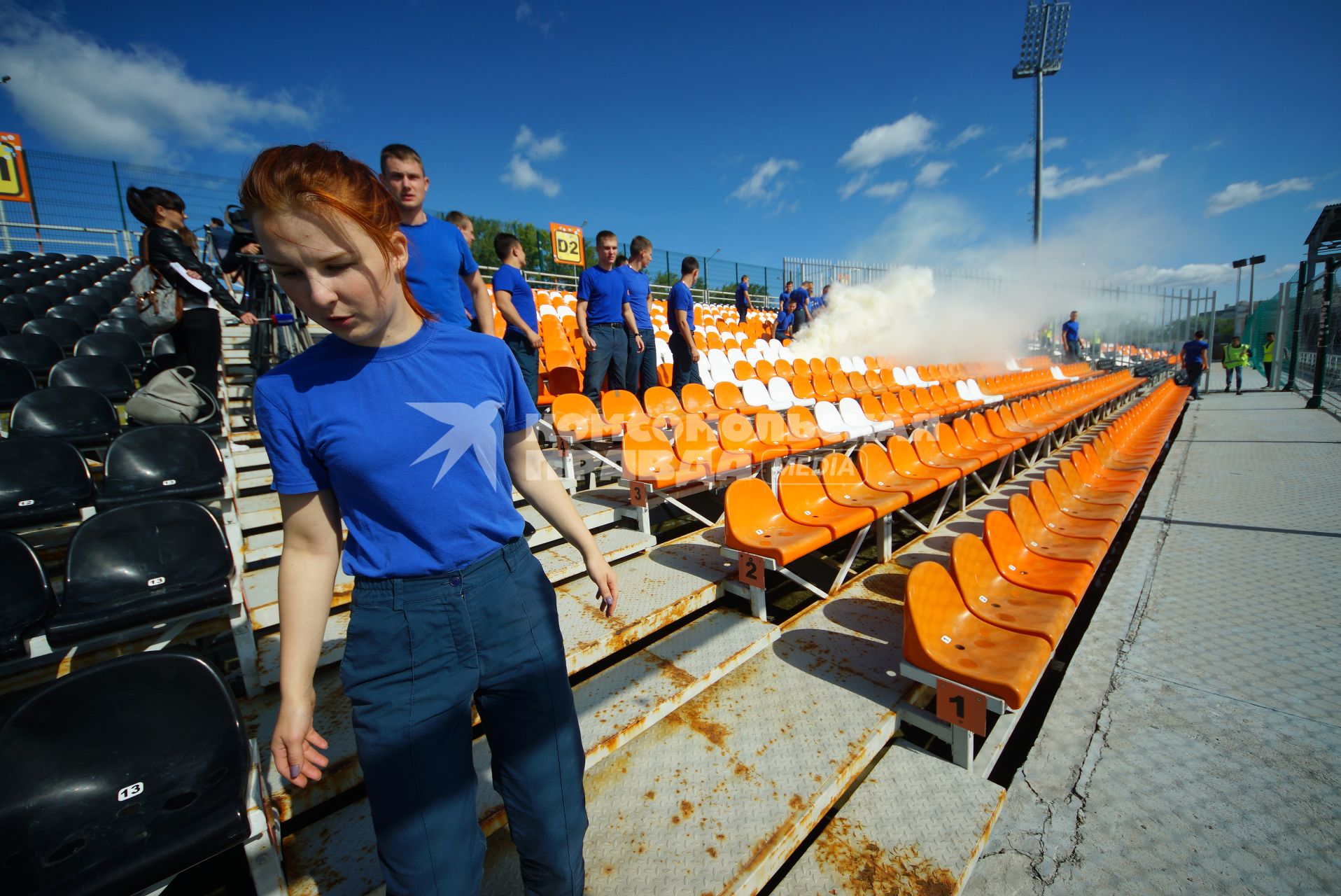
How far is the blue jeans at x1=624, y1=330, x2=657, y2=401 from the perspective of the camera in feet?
18.1

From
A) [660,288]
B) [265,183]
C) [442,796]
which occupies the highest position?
[660,288]

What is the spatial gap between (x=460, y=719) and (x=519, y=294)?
4095mm

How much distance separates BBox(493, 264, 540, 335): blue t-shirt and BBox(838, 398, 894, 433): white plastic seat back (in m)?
3.59

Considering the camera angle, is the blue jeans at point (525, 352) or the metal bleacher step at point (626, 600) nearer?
the metal bleacher step at point (626, 600)

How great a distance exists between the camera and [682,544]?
3506 millimetres

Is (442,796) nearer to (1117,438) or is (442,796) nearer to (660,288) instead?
(1117,438)

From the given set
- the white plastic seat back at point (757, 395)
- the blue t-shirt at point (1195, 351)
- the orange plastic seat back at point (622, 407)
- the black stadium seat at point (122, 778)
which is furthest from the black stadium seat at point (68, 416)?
the blue t-shirt at point (1195, 351)

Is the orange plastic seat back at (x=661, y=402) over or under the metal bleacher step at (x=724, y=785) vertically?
over

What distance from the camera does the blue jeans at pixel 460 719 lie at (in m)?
0.96

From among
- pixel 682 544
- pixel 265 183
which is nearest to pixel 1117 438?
pixel 682 544

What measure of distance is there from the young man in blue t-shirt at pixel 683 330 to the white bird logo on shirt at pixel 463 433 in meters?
4.87

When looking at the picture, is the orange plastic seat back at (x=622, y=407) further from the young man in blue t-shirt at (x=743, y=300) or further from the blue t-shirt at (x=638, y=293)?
the young man in blue t-shirt at (x=743, y=300)

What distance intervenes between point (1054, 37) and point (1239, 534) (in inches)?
1238

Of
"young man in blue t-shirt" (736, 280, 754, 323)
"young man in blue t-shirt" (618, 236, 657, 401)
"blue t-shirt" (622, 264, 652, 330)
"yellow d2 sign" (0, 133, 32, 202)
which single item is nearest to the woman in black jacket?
"blue t-shirt" (622, 264, 652, 330)
